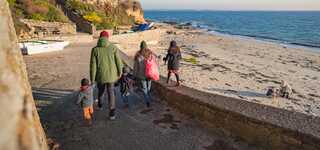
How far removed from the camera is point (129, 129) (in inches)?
195

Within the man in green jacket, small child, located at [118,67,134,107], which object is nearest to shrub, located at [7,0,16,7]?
small child, located at [118,67,134,107]

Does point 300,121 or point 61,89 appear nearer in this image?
point 300,121

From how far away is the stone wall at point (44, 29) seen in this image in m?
19.5

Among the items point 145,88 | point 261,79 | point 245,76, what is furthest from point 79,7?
point 145,88

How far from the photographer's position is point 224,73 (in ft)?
57.0

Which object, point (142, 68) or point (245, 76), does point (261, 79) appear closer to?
point (245, 76)

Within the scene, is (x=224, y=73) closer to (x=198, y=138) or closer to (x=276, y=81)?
(x=276, y=81)

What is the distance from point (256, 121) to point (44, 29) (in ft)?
65.1

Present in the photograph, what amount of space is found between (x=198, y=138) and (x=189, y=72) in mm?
11850

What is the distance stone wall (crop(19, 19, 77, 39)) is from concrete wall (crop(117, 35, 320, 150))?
16.7 metres

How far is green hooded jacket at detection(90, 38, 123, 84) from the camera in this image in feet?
17.0

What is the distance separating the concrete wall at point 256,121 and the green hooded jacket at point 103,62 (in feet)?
4.76

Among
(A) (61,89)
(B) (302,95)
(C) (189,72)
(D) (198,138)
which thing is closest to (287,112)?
(D) (198,138)

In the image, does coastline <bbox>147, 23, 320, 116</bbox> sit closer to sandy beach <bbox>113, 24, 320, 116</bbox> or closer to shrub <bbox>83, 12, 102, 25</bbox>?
sandy beach <bbox>113, 24, 320, 116</bbox>
